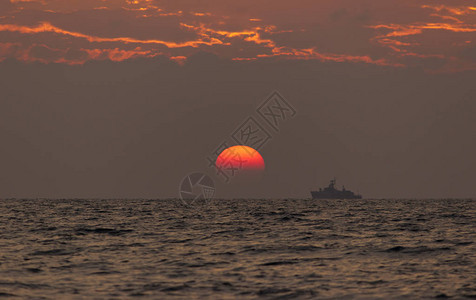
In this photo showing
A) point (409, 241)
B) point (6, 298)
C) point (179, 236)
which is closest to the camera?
point (6, 298)

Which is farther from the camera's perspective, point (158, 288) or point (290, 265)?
point (290, 265)

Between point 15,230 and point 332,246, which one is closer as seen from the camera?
point 332,246

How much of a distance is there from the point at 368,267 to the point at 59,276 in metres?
12.1

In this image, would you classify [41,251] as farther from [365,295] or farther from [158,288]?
[365,295]

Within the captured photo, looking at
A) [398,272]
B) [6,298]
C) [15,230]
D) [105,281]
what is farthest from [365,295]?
[15,230]

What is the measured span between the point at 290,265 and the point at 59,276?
30.2 feet

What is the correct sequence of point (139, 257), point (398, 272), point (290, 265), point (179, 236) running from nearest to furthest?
point (398, 272) < point (290, 265) < point (139, 257) < point (179, 236)

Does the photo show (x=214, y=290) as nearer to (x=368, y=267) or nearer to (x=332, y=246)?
(x=368, y=267)

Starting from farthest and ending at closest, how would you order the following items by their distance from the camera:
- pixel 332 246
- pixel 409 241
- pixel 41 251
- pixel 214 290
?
pixel 409 241 < pixel 332 246 < pixel 41 251 < pixel 214 290

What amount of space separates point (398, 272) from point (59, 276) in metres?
12.9

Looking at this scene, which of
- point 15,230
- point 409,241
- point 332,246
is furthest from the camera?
point 15,230

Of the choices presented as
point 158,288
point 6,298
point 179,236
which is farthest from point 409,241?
point 6,298

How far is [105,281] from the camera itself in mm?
19578

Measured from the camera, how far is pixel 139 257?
25.5 metres
